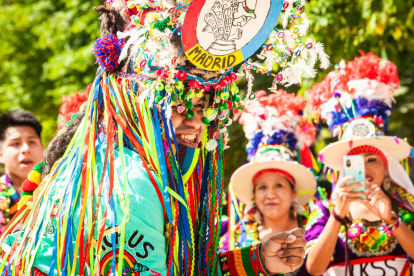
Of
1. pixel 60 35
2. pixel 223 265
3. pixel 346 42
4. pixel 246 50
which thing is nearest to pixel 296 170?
pixel 346 42

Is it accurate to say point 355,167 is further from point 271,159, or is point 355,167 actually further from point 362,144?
point 271,159

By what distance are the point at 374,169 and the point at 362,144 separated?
0.23 m

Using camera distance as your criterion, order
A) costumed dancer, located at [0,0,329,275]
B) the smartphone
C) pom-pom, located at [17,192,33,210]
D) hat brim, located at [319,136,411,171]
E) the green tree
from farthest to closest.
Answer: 1. the green tree
2. hat brim, located at [319,136,411,171]
3. the smartphone
4. pom-pom, located at [17,192,33,210]
5. costumed dancer, located at [0,0,329,275]

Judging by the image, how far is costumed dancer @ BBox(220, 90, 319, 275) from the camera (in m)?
4.38

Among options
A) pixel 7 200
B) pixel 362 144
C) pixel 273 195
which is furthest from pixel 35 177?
pixel 362 144

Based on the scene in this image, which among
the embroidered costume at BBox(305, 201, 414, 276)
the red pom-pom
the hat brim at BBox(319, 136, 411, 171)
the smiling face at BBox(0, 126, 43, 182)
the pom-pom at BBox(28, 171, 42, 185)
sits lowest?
the embroidered costume at BBox(305, 201, 414, 276)

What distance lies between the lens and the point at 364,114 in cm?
423

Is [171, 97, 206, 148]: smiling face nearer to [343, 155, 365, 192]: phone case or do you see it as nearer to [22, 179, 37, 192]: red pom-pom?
[22, 179, 37, 192]: red pom-pom

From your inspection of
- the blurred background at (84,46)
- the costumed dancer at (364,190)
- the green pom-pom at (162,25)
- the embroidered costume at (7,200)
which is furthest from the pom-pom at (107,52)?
the embroidered costume at (7,200)

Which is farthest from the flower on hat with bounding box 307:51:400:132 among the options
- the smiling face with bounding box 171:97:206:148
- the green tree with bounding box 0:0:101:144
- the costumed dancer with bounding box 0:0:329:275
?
the green tree with bounding box 0:0:101:144

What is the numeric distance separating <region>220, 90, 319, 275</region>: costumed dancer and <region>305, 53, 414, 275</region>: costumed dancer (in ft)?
0.88

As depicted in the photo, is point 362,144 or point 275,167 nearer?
point 362,144

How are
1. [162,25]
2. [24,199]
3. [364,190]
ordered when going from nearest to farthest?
[162,25] < [24,199] < [364,190]

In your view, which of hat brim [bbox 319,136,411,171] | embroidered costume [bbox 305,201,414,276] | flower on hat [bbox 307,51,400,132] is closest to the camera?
embroidered costume [bbox 305,201,414,276]
